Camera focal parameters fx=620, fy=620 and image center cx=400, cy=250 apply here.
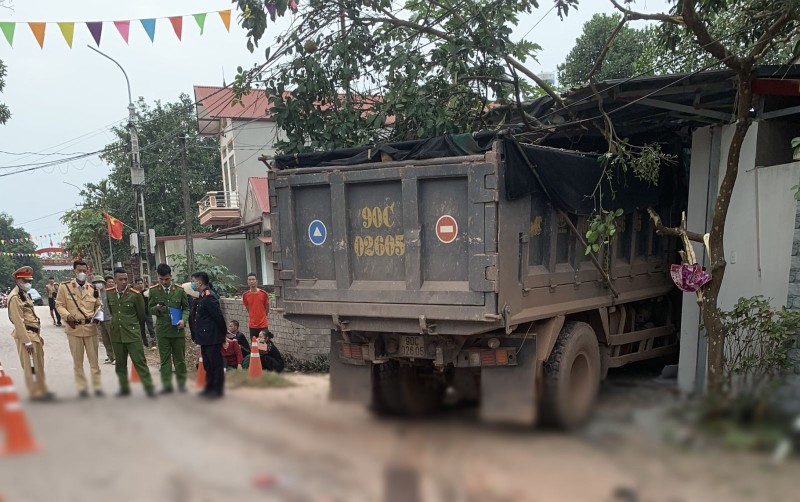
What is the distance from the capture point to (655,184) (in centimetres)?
690

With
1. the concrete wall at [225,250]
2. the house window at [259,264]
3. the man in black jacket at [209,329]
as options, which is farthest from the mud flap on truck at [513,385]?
the concrete wall at [225,250]

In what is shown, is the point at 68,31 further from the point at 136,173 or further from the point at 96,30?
the point at 136,173

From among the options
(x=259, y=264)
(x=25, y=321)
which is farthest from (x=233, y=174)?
(x=25, y=321)

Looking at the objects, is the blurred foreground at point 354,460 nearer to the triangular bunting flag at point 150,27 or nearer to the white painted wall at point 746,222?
the white painted wall at point 746,222

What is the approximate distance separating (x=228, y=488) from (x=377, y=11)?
→ 23.0 feet

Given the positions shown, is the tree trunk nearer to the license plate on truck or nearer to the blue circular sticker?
the license plate on truck

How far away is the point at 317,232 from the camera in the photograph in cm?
543

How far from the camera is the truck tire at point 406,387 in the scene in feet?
11.8

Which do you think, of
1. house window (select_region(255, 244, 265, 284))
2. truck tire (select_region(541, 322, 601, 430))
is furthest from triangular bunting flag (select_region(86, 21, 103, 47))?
house window (select_region(255, 244, 265, 284))

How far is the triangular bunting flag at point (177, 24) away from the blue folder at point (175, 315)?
5040mm

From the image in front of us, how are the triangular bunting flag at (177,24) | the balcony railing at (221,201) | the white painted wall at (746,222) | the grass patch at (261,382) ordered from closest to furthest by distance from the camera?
the grass patch at (261,382) < the white painted wall at (746,222) < the triangular bunting flag at (177,24) < the balcony railing at (221,201)

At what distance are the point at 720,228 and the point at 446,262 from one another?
2.50 meters

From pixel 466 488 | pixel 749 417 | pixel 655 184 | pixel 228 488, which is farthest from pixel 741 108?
pixel 228 488

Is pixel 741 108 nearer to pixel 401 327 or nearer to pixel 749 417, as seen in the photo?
pixel 401 327
